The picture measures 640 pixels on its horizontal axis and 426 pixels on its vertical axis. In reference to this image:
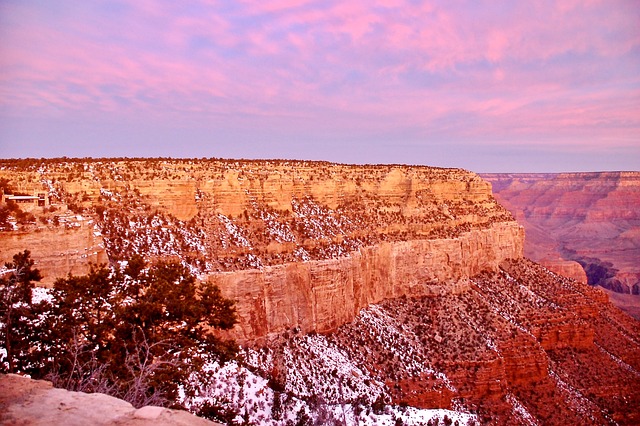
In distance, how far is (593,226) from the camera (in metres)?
174

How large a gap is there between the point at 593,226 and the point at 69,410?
194988 mm

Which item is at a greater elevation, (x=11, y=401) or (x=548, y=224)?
(x=11, y=401)

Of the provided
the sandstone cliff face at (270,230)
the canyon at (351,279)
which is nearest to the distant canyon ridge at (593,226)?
the canyon at (351,279)

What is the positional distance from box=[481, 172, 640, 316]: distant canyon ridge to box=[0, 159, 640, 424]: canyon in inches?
3427

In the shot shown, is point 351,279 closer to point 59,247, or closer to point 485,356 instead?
point 485,356

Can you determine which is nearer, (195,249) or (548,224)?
(195,249)

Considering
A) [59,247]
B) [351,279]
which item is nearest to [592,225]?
[351,279]

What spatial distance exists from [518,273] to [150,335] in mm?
45434

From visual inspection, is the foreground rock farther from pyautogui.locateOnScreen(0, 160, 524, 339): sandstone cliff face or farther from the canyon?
pyautogui.locateOnScreen(0, 160, 524, 339): sandstone cliff face

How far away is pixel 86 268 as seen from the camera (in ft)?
77.5

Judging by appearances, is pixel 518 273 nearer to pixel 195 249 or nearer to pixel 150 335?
pixel 195 249

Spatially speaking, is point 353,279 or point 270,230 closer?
point 270,230

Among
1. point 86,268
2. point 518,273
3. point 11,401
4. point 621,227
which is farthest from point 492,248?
point 621,227

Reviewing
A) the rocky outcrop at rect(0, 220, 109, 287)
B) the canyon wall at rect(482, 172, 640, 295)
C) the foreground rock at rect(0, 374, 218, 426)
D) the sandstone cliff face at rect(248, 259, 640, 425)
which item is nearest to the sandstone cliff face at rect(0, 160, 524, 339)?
the rocky outcrop at rect(0, 220, 109, 287)
